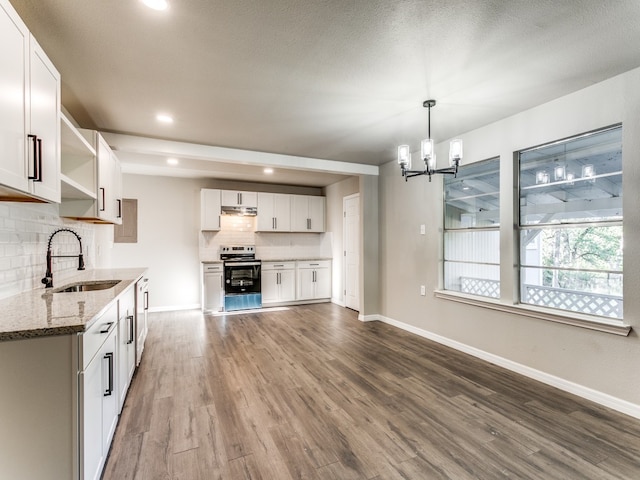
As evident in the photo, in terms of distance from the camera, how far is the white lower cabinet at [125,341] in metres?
2.20

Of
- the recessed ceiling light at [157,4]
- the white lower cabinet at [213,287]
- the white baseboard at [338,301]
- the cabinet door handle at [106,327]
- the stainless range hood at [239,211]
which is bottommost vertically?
the white baseboard at [338,301]

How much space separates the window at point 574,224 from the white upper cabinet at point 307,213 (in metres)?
4.14

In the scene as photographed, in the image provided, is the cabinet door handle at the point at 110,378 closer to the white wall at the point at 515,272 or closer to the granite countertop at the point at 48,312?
the granite countertop at the point at 48,312

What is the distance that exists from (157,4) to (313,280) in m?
5.29

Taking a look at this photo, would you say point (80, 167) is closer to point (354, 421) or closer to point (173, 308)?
point (354, 421)

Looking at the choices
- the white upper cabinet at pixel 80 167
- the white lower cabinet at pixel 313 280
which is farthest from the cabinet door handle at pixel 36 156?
the white lower cabinet at pixel 313 280

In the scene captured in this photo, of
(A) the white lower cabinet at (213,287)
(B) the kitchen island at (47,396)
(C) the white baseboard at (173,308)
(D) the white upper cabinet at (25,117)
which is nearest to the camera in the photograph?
(B) the kitchen island at (47,396)

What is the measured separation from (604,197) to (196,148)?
4.13 meters

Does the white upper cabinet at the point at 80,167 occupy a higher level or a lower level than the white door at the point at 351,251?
higher

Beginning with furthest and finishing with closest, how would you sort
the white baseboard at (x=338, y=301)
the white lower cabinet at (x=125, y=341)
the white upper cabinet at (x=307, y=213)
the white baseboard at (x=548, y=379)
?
the white upper cabinet at (x=307, y=213), the white baseboard at (x=338, y=301), the white baseboard at (x=548, y=379), the white lower cabinet at (x=125, y=341)

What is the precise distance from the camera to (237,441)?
2.01 meters

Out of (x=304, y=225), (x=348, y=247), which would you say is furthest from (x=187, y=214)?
(x=348, y=247)

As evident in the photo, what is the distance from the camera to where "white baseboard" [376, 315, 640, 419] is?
233cm

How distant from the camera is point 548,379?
279 cm
